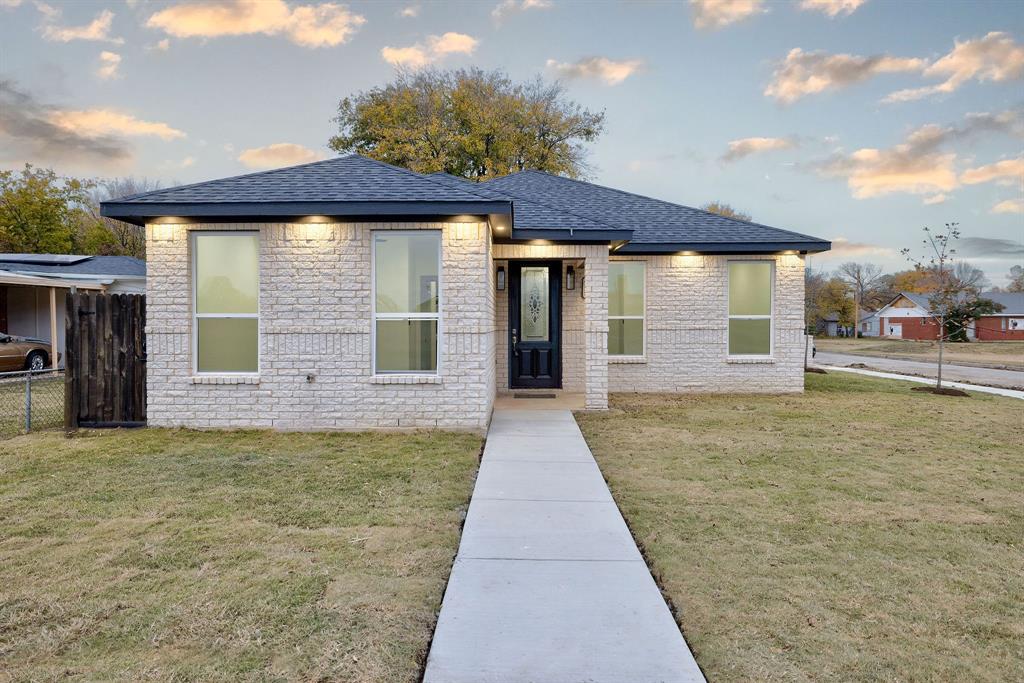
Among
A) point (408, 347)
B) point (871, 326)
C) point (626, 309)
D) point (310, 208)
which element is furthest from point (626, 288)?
point (871, 326)

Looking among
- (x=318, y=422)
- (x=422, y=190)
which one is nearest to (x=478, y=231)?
(x=422, y=190)

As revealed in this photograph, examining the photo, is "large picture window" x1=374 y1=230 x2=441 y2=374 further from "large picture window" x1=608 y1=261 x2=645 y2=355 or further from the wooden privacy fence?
"large picture window" x1=608 y1=261 x2=645 y2=355

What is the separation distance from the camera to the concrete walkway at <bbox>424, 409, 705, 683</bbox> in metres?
2.26

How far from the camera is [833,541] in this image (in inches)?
145

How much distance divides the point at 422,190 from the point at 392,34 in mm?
14169

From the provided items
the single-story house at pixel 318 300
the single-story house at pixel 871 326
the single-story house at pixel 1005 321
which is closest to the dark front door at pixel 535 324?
the single-story house at pixel 318 300

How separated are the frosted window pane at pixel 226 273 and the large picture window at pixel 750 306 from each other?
367 inches

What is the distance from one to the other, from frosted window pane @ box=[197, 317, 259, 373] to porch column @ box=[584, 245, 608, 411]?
5.22 m

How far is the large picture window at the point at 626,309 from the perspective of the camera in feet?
37.6

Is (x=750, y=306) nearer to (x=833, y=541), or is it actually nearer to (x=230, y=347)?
(x=833, y=541)

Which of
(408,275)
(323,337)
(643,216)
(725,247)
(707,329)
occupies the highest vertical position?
(643,216)

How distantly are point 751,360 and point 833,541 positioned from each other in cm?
820

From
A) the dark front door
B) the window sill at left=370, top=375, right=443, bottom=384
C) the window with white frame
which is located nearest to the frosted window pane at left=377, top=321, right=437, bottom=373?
the window sill at left=370, top=375, right=443, bottom=384

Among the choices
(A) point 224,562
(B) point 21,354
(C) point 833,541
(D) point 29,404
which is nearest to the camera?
(A) point 224,562
